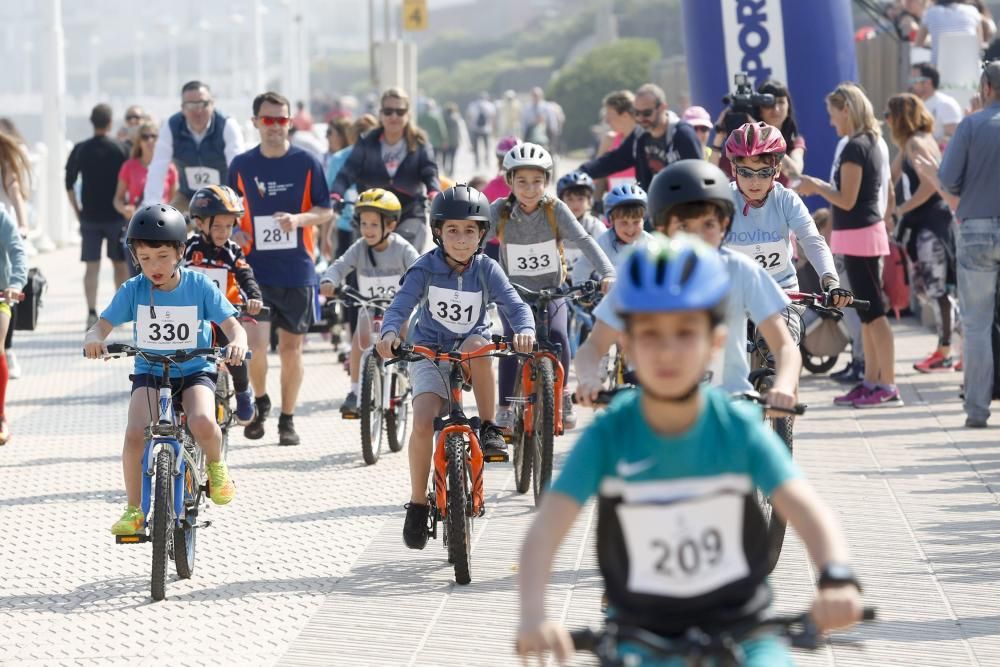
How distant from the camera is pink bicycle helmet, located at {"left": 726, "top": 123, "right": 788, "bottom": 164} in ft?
25.4

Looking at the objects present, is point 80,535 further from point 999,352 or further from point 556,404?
point 999,352

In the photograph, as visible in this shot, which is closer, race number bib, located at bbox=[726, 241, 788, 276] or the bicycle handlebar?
the bicycle handlebar

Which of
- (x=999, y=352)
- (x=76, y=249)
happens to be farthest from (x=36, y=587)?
(x=76, y=249)

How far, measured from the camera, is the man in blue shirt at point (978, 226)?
10.4m

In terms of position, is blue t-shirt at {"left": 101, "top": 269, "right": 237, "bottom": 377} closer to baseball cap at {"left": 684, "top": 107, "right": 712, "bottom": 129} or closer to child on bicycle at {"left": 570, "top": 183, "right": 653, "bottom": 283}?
child on bicycle at {"left": 570, "top": 183, "right": 653, "bottom": 283}

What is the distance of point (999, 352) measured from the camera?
37.9 feet

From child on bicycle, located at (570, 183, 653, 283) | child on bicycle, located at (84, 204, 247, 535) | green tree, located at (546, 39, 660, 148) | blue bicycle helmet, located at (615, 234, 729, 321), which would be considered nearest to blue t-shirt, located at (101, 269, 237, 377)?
child on bicycle, located at (84, 204, 247, 535)

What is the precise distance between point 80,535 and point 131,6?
7131cm

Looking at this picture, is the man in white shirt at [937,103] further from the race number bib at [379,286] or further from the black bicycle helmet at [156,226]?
the black bicycle helmet at [156,226]

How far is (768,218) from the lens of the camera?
25.7 feet

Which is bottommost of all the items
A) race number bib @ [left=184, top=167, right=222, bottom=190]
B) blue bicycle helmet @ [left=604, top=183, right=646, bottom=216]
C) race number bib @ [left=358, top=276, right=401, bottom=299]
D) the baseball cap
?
race number bib @ [left=358, top=276, right=401, bottom=299]

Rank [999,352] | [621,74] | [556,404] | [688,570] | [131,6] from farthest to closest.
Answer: [131,6] < [621,74] < [999,352] < [556,404] < [688,570]

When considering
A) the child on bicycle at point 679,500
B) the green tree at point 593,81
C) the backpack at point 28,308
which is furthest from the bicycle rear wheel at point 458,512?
the green tree at point 593,81

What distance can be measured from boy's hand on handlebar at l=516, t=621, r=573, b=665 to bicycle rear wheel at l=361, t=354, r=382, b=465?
668 cm
